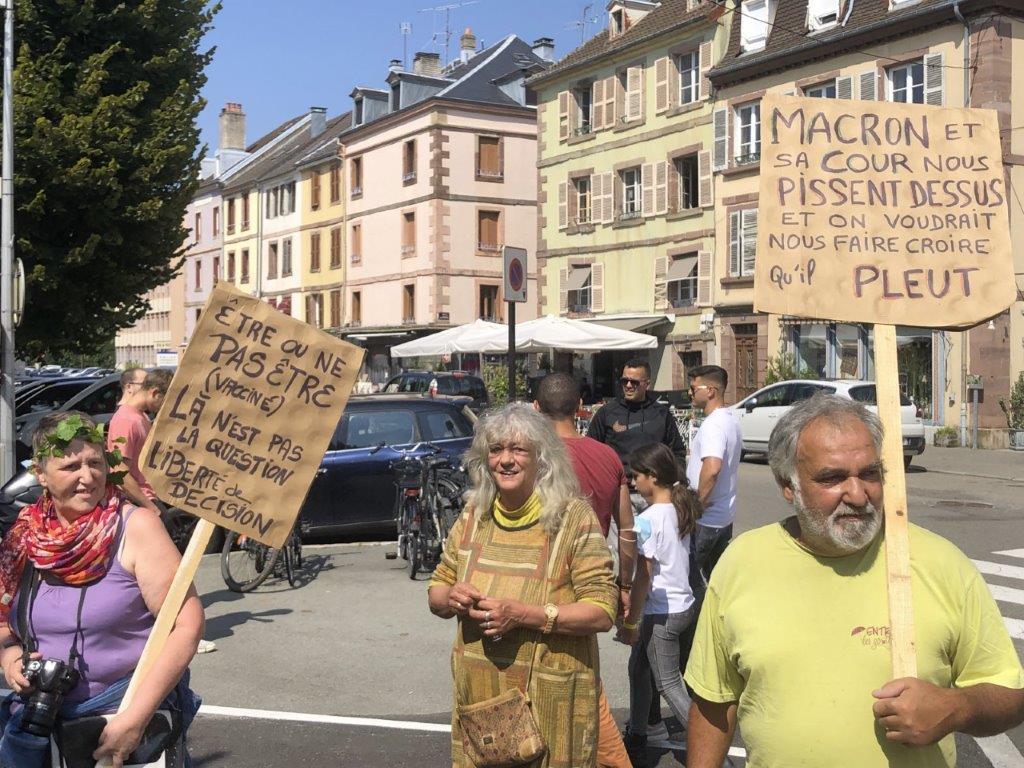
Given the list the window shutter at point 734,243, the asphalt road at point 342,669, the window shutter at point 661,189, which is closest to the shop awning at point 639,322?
A: the window shutter at point 734,243

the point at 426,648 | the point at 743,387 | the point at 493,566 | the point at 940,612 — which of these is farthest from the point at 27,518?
the point at 743,387

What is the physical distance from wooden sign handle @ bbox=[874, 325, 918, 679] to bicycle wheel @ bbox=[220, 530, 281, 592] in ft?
24.8

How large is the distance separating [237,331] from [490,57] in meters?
46.4

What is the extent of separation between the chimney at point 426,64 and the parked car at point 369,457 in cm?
4323

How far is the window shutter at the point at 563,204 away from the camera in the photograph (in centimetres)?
3947

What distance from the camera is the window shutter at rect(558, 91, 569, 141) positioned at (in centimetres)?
3938

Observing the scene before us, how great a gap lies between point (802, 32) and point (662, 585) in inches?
1093

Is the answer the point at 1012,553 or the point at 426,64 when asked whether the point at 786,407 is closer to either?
the point at 1012,553

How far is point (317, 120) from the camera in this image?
206 ft

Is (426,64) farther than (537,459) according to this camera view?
Yes

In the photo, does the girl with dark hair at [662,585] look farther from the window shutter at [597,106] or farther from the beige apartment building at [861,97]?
the window shutter at [597,106]

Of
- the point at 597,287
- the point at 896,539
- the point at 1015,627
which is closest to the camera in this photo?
the point at 896,539

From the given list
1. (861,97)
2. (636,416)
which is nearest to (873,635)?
(636,416)

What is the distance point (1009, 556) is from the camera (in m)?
12.0
